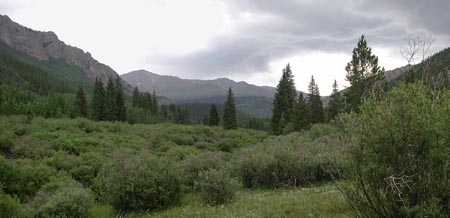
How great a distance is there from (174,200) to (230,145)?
31147 millimetres

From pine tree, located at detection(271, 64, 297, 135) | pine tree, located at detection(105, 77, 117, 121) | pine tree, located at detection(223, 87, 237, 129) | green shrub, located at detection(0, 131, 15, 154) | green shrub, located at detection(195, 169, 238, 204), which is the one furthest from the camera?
pine tree, located at detection(223, 87, 237, 129)

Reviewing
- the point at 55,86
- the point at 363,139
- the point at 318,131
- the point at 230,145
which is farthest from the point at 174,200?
the point at 55,86

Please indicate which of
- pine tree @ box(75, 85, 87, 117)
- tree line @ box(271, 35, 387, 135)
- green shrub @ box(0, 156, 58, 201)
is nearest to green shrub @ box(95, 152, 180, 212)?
green shrub @ box(0, 156, 58, 201)

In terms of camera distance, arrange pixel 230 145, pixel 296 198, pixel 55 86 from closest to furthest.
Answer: pixel 296 198 → pixel 230 145 → pixel 55 86

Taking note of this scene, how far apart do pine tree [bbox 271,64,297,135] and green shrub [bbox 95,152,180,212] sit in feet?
157

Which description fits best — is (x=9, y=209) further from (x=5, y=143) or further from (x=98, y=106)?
(x=98, y=106)

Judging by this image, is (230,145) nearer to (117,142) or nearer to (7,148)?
(117,142)

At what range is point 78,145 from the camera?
26406mm

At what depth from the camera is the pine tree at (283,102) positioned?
59688 millimetres

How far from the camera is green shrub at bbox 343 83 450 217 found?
4.49 meters

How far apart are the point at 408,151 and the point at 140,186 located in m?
8.63

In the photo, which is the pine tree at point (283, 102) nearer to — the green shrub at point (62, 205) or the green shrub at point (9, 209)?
the green shrub at point (62, 205)

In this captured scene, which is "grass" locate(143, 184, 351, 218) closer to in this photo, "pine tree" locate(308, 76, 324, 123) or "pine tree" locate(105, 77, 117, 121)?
"pine tree" locate(308, 76, 324, 123)

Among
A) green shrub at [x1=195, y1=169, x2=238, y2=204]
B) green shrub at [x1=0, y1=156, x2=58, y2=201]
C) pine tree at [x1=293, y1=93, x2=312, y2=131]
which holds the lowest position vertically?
green shrub at [x1=0, y1=156, x2=58, y2=201]
